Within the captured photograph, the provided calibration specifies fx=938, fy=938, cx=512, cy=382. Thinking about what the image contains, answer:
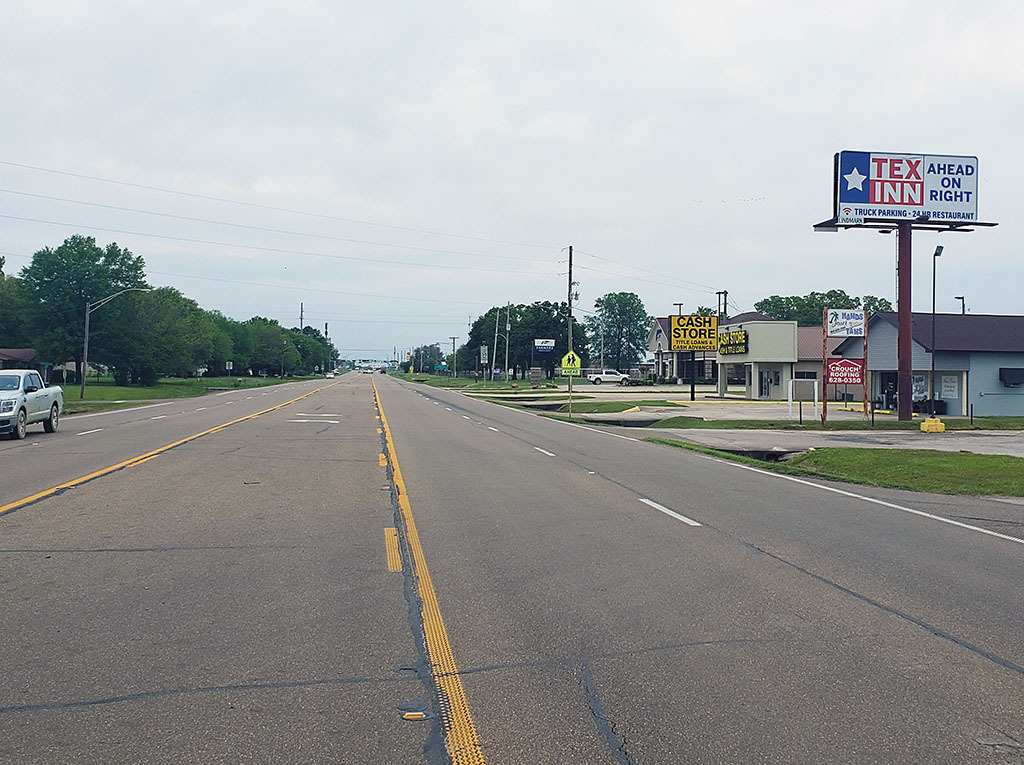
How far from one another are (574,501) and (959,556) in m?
5.60

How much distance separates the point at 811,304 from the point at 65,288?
352 ft

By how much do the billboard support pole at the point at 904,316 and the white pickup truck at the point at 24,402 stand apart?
103 ft

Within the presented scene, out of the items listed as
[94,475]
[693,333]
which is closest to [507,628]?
[94,475]

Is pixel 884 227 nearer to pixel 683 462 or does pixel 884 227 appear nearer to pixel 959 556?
pixel 683 462

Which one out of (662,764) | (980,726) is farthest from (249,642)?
(980,726)

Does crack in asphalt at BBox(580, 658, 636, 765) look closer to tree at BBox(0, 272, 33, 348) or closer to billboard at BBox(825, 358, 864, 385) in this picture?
billboard at BBox(825, 358, 864, 385)

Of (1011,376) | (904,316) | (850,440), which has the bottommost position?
(850,440)

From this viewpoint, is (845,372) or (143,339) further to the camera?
(143,339)

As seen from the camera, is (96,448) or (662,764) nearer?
(662,764)

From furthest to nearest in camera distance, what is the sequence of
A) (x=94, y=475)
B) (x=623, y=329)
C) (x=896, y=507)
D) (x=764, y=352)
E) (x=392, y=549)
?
(x=623, y=329) → (x=764, y=352) → (x=94, y=475) → (x=896, y=507) → (x=392, y=549)

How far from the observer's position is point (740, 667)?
6094 millimetres

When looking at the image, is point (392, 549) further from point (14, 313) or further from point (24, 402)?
point (14, 313)

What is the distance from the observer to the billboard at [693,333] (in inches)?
2913

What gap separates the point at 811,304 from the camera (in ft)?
486
